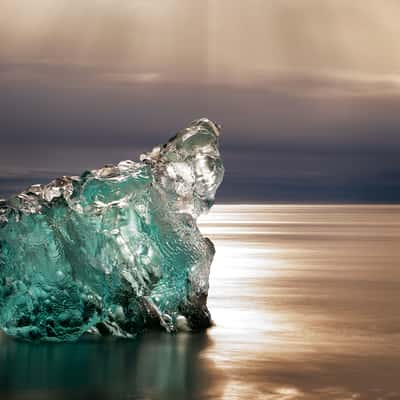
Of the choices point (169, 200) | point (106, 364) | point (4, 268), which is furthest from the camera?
point (169, 200)

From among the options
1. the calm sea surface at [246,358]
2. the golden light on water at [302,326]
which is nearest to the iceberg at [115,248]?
the calm sea surface at [246,358]

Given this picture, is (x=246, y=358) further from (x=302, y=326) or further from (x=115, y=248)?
(x=302, y=326)

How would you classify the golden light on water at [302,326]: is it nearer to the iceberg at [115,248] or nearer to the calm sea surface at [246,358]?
the calm sea surface at [246,358]

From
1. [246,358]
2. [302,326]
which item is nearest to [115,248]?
[246,358]

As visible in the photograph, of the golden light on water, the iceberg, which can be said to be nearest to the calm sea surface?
the golden light on water

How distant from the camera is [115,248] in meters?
11.4

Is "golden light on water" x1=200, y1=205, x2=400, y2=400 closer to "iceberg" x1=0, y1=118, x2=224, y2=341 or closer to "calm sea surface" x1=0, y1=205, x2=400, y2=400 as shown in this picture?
"calm sea surface" x1=0, y1=205, x2=400, y2=400

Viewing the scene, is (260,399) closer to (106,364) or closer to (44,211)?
(106,364)

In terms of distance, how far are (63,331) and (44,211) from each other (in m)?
1.29

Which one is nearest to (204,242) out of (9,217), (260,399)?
(9,217)

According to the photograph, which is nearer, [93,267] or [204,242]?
[93,267]

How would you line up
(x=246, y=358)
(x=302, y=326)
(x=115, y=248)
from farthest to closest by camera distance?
(x=302, y=326) < (x=115, y=248) < (x=246, y=358)

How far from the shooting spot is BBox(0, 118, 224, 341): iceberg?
11.1 meters

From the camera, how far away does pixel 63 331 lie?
11227mm
